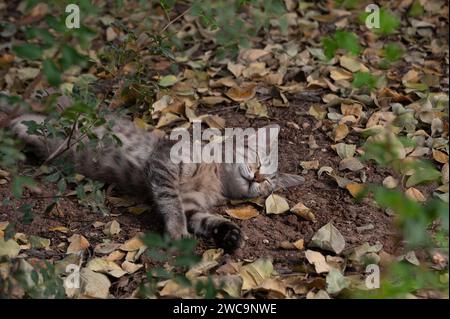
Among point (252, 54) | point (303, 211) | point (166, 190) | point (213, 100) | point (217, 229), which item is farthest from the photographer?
point (252, 54)

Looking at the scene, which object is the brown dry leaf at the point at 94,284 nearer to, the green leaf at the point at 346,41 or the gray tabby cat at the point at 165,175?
the gray tabby cat at the point at 165,175

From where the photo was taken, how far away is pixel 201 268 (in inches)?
132

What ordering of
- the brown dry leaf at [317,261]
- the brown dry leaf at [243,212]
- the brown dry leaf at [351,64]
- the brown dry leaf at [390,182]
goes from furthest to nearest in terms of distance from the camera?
the brown dry leaf at [351,64], the brown dry leaf at [390,182], the brown dry leaf at [243,212], the brown dry leaf at [317,261]

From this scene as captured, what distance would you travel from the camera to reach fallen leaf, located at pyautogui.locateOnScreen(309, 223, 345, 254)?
3547mm

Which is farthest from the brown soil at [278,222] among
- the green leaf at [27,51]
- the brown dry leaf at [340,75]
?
the green leaf at [27,51]

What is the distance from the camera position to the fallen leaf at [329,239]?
140 inches

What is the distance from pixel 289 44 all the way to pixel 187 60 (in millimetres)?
871

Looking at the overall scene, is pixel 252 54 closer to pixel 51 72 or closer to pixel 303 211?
pixel 303 211

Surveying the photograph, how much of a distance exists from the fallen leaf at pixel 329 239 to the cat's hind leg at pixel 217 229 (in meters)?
0.40

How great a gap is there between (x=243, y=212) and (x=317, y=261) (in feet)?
2.48

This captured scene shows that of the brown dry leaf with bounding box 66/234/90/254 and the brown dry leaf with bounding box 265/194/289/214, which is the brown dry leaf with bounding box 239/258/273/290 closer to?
the brown dry leaf with bounding box 265/194/289/214

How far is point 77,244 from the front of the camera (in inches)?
143

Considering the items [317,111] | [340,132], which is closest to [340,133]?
[340,132]
